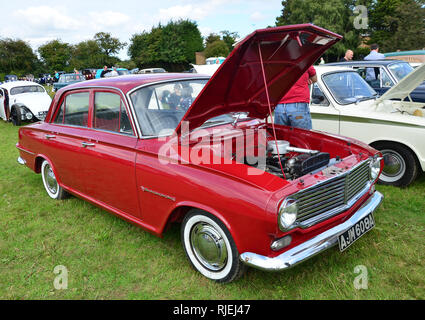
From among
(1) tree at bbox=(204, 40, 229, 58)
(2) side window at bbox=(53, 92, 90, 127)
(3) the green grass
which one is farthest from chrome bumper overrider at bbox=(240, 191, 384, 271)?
(1) tree at bbox=(204, 40, 229, 58)

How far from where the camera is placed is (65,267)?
3094 mm

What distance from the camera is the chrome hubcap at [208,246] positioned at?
2.55 m

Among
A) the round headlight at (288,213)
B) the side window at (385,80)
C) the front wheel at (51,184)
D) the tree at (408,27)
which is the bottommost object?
the front wheel at (51,184)

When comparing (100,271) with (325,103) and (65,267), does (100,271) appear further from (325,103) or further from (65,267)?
(325,103)

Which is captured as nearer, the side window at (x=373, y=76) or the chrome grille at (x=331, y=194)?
the chrome grille at (x=331, y=194)

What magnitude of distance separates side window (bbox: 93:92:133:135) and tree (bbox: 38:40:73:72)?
6494cm

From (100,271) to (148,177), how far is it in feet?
3.25

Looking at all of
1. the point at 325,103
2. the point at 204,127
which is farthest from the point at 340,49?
the point at 204,127

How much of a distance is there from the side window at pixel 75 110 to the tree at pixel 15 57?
58.0m

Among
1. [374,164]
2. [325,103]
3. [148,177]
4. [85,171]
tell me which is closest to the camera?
[148,177]

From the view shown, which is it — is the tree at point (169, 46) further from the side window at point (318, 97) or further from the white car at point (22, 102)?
the side window at point (318, 97)

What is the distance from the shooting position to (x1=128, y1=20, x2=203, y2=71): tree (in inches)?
2466

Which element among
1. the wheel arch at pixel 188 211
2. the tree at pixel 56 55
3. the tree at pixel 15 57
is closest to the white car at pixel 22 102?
the wheel arch at pixel 188 211
